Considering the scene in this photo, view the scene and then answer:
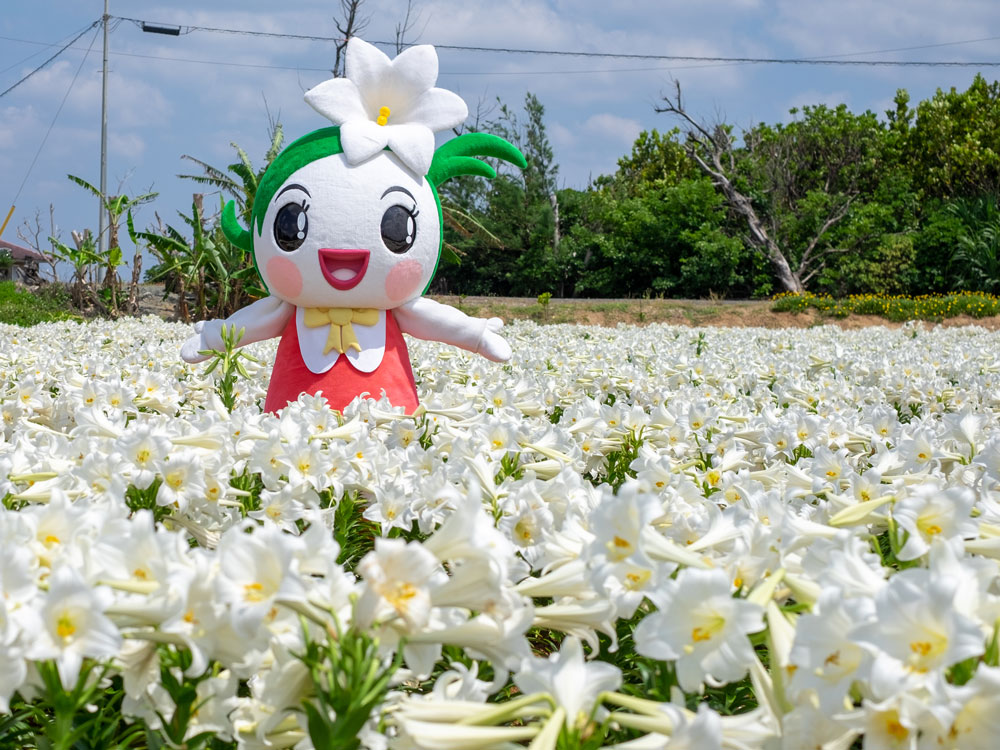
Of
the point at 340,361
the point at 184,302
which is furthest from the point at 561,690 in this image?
the point at 184,302

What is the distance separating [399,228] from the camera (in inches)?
161

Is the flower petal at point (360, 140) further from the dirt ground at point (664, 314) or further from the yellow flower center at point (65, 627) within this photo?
the dirt ground at point (664, 314)

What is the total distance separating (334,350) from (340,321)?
0.48 feet

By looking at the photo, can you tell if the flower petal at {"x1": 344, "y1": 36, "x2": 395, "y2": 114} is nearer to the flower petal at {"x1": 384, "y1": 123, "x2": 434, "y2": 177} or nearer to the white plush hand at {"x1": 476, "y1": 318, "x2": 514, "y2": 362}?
the flower petal at {"x1": 384, "y1": 123, "x2": 434, "y2": 177}

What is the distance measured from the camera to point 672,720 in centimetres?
95

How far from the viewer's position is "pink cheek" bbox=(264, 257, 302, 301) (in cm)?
407

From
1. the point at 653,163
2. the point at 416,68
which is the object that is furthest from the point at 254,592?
the point at 653,163

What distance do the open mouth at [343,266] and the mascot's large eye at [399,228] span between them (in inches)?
5.2

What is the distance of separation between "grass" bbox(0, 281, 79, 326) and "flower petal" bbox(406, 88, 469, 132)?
46.7ft

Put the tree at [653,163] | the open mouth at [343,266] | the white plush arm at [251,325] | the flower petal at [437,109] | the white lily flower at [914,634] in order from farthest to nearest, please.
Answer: the tree at [653,163], the white plush arm at [251,325], the flower petal at [437,109], the open mouth at [343,266], the white lily flower at [914,634]

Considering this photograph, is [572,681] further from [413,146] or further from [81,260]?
[81,260]

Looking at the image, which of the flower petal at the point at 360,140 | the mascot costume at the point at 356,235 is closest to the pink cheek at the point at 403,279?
the mascot costume at the point at 356,235

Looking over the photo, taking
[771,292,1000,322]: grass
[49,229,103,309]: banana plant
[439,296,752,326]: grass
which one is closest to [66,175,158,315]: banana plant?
[49,229,103,309]: banana plant

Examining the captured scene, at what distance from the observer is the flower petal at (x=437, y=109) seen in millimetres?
4258
